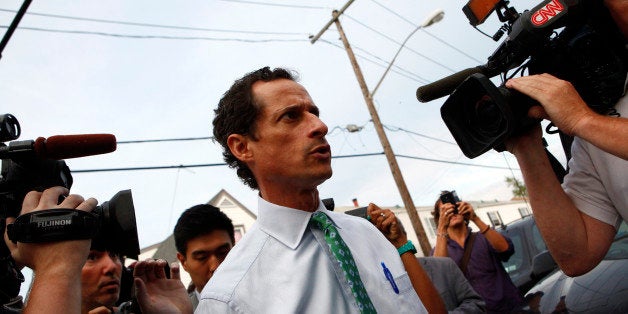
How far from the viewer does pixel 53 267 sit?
1060 mm

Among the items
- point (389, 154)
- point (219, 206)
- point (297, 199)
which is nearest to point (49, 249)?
point (297, 199)

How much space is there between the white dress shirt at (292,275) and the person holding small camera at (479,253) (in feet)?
7.66

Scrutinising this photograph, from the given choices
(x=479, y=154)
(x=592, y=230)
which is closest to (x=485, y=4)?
(x=479, y=154)

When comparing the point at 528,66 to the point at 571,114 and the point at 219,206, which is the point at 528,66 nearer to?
the point at 571,114

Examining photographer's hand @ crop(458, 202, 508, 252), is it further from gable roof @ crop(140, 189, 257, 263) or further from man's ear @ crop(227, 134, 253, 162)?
gable roof @ crop(140, 189, 257, 263)

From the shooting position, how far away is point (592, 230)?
1.58m

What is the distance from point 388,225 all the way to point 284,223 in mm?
759

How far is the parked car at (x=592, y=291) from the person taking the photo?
2824 millimetres

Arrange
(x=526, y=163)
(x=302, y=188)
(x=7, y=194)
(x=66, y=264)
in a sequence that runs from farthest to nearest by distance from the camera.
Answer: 1. (x=302, y=188)
2. (x=526, y=163)
3. (x=7, y=194)
4. (x=66, y=264)

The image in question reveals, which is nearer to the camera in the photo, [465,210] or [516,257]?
[465,210]

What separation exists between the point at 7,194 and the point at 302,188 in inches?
39.9

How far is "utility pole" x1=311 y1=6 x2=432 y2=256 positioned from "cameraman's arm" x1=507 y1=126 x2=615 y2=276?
8678 mm

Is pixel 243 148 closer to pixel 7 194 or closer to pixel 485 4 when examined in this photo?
pixel 7 194

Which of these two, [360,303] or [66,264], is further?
[360,303]
